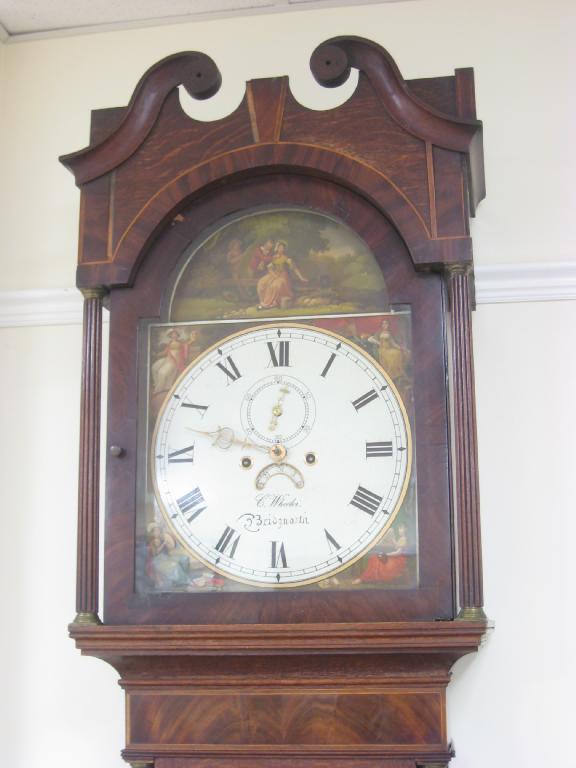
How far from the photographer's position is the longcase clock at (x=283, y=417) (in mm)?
1602

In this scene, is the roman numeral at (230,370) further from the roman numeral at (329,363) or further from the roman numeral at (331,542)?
the roman numeral at (331,542)

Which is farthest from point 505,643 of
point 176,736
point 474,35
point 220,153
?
point 474,35

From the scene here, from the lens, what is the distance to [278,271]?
5.76 ft

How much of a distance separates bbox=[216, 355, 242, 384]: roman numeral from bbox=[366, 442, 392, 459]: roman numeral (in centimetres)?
22

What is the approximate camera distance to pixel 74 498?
1.98 metres

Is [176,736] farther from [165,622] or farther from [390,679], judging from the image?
[390,679]

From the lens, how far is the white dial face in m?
1.64

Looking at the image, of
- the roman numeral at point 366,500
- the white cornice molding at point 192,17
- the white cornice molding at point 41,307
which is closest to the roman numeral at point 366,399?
the roman numeral at point 366,500

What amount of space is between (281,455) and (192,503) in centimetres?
14

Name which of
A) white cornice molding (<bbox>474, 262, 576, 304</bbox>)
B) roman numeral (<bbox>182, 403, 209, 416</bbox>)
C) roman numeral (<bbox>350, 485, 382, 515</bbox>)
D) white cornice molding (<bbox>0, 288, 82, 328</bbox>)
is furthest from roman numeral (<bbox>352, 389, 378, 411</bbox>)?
white cornice molding (<bbox>0, 288, 82, 328</bbox>)

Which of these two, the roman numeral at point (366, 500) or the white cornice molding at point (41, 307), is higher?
the white cornice molding at point (41, 307)

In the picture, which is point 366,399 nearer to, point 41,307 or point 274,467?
point 274,467

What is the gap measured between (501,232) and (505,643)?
0.66 meters

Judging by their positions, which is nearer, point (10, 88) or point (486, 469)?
point (486, 469)
